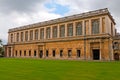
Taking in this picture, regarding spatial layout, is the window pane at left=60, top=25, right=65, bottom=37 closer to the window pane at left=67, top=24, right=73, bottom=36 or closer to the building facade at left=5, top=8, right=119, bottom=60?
the building facade at left=5, top=8, right=119, bottom=60

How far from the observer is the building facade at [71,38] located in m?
45.5

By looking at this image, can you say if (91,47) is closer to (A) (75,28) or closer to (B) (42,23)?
(A) (75,28)

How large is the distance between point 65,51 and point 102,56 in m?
11.6

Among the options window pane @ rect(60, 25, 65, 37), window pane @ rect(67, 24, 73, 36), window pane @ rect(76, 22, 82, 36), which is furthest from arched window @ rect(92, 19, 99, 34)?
window pane @ rect(60, 25, 65, 37)

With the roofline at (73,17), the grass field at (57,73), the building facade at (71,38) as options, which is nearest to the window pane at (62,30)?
the building facade at (71,38)

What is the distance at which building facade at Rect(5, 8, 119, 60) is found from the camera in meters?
45.5

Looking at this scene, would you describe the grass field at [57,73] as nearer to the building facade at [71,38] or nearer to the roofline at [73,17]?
the building facade at [71,38]

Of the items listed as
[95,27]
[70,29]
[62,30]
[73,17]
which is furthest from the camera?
[62,30]

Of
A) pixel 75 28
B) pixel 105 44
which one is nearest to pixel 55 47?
pixel 75 28

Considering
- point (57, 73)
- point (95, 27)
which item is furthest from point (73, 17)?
point (57, 73)

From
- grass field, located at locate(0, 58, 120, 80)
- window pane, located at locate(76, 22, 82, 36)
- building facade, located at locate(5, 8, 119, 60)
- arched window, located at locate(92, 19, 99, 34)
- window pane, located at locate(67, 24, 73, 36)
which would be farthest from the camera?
window pane, located at locate(67, 24, 73, 36)

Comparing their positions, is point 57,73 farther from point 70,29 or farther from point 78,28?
point 70,29

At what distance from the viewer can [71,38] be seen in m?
51.5

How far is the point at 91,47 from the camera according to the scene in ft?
153
